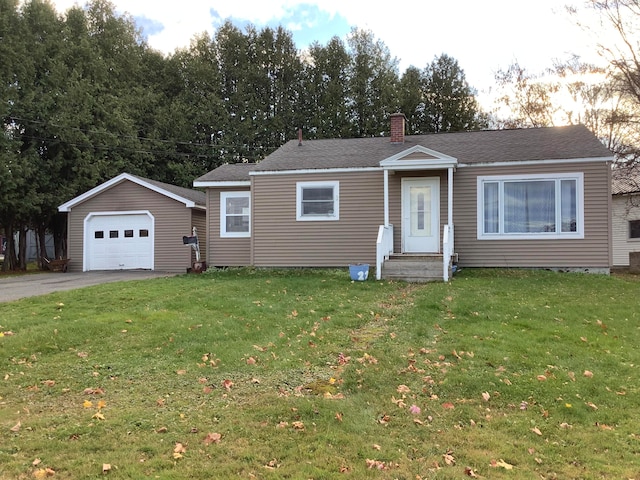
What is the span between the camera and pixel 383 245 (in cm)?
1327

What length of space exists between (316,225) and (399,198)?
2618 mm

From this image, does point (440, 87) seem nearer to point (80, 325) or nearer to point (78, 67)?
point (78, 67)

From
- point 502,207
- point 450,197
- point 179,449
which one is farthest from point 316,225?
point 179,449

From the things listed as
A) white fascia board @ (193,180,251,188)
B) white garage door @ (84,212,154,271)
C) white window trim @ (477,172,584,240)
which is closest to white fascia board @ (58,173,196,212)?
white garage door @ (84,212,154,271)

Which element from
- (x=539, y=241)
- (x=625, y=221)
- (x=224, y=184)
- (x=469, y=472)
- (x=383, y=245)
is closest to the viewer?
(x=469, y=472)

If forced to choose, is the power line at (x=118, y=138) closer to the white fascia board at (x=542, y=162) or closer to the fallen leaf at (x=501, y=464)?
the white fascia board at (x=542, y=162)

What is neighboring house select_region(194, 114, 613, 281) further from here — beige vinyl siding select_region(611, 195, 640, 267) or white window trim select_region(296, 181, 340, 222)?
beige vinyl siding select_region(611, 195, 640, 267)

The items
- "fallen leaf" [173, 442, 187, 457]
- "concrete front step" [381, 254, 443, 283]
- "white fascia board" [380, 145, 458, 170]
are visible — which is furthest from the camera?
"white fascia board" [380, 145, 458, 170]

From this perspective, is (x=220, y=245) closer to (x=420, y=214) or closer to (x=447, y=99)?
(x=420, y=214)

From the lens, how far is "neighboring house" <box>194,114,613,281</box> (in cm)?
1327

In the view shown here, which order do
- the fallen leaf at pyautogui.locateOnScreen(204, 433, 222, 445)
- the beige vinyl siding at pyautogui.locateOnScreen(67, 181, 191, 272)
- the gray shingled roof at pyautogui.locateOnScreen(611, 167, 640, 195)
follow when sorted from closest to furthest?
the fallen leaf at pyautogui.locateOnScreen(204, 433, 222, 445)
the beige vinyl siding at pyautogui.locateOnScreen(67, 181, 191, 272)
the gray shingled roof at pyautogui.locateOnScreen(611, 167, 640, 195)

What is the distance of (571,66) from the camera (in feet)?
67.7

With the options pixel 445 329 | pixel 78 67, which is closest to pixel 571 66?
pixel 445 329

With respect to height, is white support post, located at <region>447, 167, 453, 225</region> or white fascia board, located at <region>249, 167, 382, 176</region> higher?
white fascia board, located at <region>249, 167, 382, 176</region>
